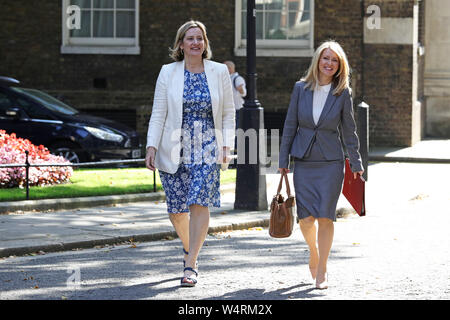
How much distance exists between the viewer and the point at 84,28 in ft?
72.5

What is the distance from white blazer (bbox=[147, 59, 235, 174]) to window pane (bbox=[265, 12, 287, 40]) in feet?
47.5

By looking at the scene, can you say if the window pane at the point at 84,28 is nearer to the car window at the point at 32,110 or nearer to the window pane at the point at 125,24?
the window pane at the point at 125,24

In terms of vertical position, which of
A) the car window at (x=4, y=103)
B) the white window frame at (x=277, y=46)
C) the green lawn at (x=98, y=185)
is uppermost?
the white window frame at (x=277, y=46)

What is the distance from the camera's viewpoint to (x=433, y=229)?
10867mm

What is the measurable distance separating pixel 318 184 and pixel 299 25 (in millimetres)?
14853

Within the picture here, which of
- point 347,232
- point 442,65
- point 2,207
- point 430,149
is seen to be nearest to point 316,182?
point 347,232

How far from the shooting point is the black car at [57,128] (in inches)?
635

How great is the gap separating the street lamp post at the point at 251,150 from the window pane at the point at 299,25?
33.4 ft

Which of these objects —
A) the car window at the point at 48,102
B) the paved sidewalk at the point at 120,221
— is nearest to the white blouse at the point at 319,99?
the paved sidewalk at the point at 120,221

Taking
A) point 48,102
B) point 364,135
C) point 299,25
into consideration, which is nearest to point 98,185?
point 364,135

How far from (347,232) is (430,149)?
11.2 metres

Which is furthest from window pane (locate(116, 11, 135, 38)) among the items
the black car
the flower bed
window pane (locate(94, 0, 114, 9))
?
the flower bed
